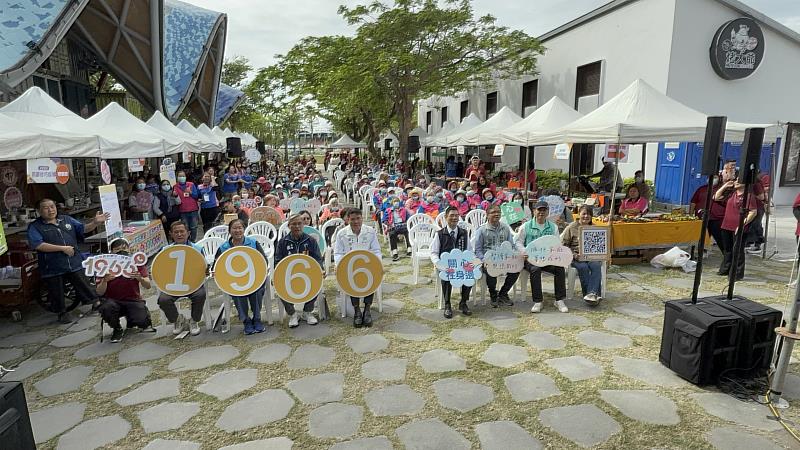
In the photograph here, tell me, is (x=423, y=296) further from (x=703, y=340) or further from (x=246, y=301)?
(x=703, y=340)

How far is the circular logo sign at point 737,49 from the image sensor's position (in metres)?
12.9

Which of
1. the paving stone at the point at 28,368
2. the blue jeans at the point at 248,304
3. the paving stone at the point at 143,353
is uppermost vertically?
the blue jeans at the point at 248,304

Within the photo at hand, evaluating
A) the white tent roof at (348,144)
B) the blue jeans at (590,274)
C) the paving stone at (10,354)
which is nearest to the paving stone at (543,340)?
the blue jeans at (590,274)

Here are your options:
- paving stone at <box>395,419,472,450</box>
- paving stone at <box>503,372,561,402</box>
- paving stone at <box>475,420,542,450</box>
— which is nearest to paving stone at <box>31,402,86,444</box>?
paving stone at <box>395,419,472,450</box>

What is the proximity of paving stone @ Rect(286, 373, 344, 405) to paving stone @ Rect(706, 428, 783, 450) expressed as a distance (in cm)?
287

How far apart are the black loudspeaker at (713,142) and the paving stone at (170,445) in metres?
5.15

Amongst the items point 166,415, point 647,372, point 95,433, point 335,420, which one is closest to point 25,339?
point 95,433

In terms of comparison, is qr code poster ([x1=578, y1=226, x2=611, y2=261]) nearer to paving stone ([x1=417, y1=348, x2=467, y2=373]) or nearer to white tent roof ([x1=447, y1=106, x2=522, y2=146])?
paving stone ([x1=417, y1=348, x2=467, y2=373])

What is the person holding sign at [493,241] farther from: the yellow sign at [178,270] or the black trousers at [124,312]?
the black trousers at [124,312]

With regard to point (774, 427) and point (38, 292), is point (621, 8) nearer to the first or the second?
point (774, 427)

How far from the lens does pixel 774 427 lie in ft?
11.1

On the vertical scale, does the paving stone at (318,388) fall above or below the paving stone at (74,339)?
above

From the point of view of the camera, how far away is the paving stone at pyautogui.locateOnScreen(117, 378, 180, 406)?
3941mm

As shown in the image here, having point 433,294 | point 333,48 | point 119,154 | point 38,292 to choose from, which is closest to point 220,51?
point 333,48
